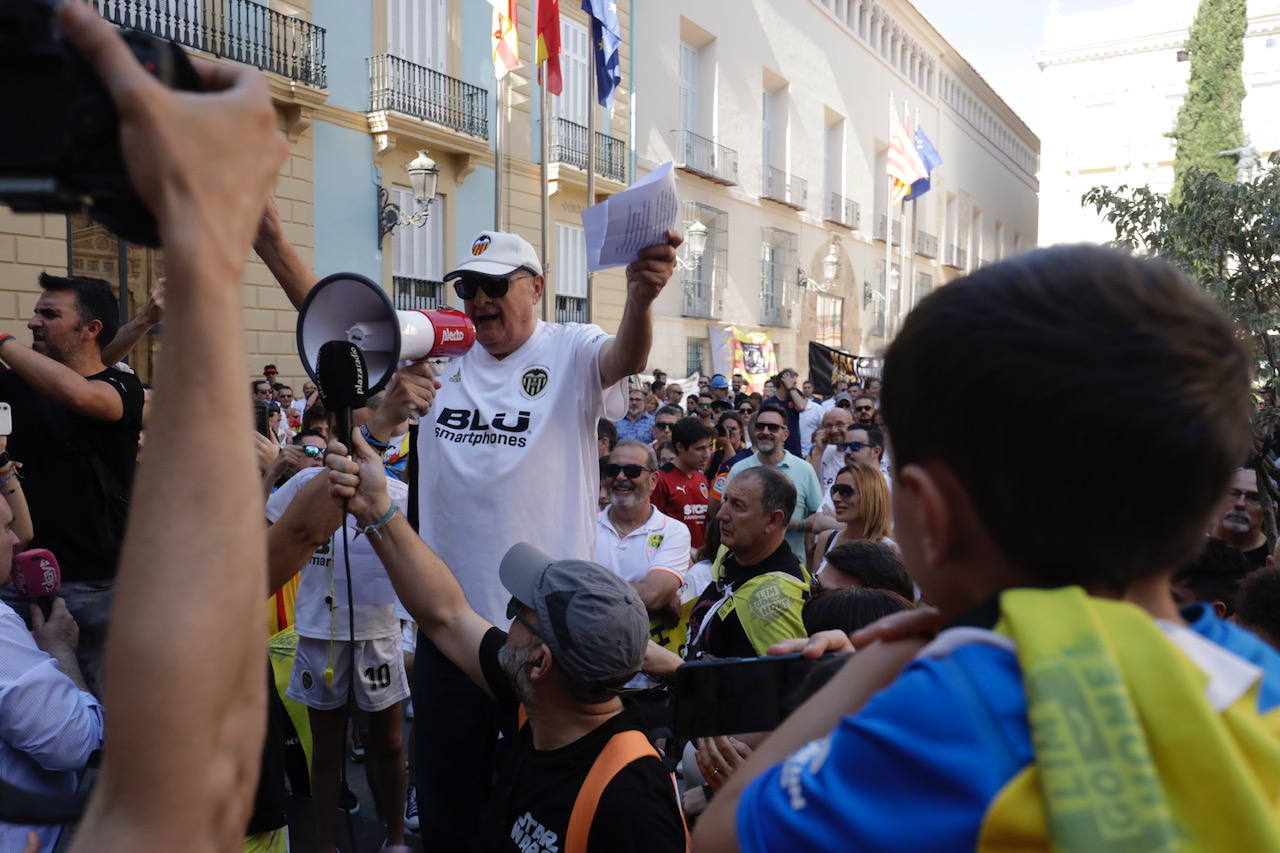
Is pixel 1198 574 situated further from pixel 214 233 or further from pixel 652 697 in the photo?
pixel 214 233

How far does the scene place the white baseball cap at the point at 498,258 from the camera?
A: 344cm

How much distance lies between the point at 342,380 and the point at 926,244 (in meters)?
42.5

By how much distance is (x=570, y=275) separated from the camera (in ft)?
71.9

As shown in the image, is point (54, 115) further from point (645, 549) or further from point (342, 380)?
point (645, 549)

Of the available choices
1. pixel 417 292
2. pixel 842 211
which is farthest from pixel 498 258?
pixel 842 211

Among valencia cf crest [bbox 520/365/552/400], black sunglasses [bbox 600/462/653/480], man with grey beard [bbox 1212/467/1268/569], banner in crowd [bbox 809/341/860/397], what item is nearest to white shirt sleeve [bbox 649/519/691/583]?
black sunglasses [bbox 600/462/653/480]

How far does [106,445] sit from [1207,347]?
3983 millimetres

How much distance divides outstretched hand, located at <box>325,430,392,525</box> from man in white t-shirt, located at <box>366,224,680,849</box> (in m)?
0.44

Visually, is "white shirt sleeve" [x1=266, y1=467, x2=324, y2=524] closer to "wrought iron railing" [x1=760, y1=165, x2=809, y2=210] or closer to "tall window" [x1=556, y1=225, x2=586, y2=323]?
"tall window" [x1=556, y1=225, x2=586, y2=323]

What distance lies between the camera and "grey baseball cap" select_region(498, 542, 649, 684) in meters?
2.29

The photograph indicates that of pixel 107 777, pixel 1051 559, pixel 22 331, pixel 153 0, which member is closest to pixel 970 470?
pixel 1051 559

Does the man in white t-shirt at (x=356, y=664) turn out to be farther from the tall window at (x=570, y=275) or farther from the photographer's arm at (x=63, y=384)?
the tall window at (x=570, y=275)

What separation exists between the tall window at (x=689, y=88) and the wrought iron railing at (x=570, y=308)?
20.4ft

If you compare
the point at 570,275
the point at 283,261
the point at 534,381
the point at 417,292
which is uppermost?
the point at 570,275
